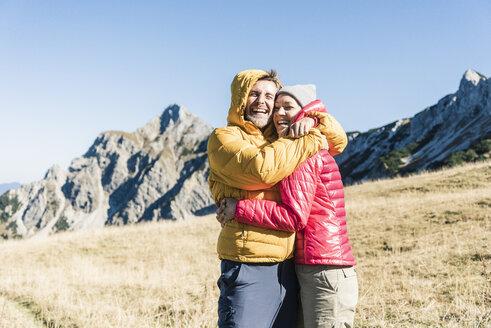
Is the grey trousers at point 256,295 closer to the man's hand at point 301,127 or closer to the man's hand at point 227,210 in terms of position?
the man's hand at point 227,210

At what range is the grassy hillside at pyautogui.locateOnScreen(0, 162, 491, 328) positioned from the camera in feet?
17.3

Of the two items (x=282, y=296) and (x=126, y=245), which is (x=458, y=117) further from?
(x=282, y=296)

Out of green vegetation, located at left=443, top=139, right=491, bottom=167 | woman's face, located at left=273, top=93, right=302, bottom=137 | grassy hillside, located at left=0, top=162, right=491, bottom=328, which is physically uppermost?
woman's face, located at left=273, top=93, right=302, bottom=137

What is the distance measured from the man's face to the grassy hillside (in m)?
3.47

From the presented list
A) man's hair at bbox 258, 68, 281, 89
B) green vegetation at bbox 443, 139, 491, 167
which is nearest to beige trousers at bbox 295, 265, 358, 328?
man's hair at bbox 258, 68, 281, 89

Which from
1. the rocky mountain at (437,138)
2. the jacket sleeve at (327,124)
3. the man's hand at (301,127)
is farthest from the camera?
the rocky mountain at (437,138)

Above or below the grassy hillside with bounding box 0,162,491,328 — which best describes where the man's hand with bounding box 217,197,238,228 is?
above

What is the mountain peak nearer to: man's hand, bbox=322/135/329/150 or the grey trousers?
man's hand, bbox=322/135/329/150

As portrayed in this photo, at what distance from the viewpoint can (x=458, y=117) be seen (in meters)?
77.9

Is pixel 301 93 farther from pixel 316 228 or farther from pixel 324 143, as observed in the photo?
pixel 316 228

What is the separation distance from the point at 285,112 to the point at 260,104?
27 cm

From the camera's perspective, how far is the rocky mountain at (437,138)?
185ft

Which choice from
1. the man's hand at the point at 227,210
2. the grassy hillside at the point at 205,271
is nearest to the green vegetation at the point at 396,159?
the grassy hillside at the point at 205,271

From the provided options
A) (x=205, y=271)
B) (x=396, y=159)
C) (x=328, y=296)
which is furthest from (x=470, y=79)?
(x=328, y=296)
